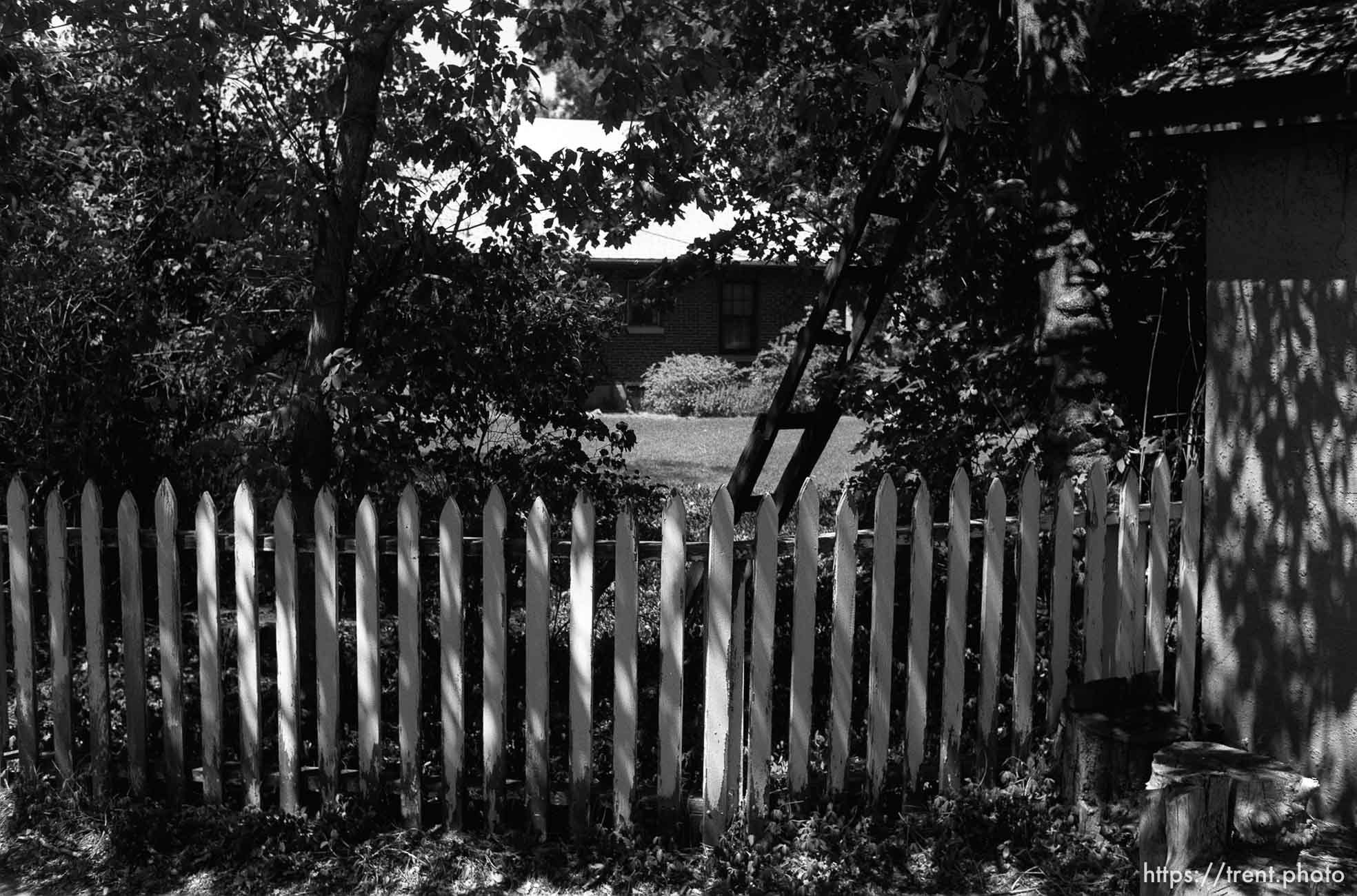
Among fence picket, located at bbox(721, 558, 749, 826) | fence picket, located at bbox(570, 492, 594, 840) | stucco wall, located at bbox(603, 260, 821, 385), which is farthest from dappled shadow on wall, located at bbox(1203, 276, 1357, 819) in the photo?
stucco wall, located at bbox(603, 260, 821, 385)

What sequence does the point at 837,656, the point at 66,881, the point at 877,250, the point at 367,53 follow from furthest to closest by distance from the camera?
the point at 877,250 → the point at 367,53 → the point at 837,656 → the point at 66,881

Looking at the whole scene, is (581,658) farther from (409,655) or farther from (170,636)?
(170,636)

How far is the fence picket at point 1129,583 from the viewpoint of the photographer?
208 inches

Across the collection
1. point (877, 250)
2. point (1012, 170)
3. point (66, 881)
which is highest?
point (1012, 170)

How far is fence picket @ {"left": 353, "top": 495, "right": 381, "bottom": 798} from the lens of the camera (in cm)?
460

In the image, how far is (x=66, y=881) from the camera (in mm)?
4500

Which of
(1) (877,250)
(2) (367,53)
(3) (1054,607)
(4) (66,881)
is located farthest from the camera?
(1) (877,250)

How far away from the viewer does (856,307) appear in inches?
288

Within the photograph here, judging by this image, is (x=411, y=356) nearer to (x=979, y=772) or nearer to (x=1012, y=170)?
(x=979, y=772)

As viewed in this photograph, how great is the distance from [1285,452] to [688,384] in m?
21.6

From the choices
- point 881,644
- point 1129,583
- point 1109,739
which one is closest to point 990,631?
point 881,644

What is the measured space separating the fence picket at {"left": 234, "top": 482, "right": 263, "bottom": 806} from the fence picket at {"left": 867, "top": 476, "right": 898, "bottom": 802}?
85.0 inches

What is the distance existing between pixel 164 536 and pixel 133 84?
3124 millimetres

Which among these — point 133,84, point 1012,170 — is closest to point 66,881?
point 133,84
